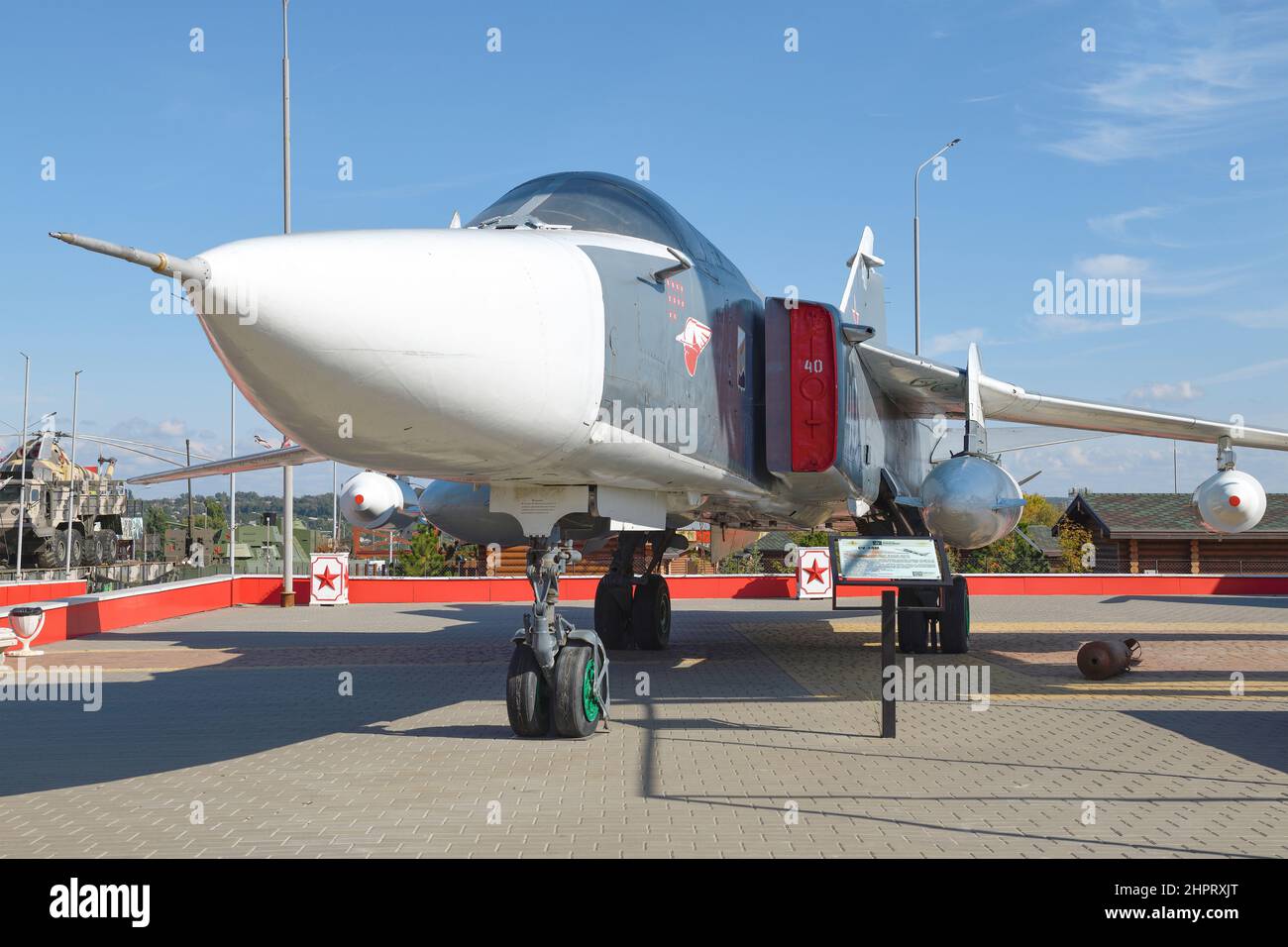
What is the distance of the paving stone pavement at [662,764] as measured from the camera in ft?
17.4

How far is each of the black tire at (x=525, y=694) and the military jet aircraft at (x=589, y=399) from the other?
0.05 feet

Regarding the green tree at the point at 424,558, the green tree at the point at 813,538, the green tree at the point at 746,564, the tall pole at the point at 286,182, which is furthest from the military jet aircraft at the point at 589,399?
the green tree at the point at 813,538

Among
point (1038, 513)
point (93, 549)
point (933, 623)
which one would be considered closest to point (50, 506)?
point (93, 549)

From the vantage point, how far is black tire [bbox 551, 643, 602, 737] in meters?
7.93

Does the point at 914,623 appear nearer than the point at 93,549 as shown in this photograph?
Yes

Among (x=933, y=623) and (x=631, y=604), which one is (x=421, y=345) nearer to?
(x=631, y=604)

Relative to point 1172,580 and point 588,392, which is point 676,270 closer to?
point 588,392

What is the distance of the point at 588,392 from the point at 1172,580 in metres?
24.9

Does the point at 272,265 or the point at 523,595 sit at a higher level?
the point at 272,265

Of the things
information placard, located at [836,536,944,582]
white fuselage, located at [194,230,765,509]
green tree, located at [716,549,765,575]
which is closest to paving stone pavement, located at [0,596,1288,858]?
information placard, located at [836,536,944,582]

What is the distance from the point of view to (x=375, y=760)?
24.3 ft

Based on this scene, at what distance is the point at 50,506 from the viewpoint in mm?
34594

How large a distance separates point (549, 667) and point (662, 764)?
126cm
